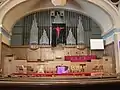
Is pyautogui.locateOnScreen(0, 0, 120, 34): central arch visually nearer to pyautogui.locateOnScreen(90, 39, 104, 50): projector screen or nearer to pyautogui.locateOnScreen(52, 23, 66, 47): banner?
pyautogui.locateOnScreen(90, 39, 104, 50): projector screen

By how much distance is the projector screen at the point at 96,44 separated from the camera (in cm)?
922

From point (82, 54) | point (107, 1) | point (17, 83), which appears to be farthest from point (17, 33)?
point (17, 83)

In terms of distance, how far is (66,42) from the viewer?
9.34 meters

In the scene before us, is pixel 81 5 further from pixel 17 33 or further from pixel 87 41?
pixel 17 33

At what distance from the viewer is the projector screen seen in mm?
9219

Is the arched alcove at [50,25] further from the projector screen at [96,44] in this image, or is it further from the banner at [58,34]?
the projector screen at [96,44]

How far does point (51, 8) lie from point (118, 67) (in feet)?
13.1

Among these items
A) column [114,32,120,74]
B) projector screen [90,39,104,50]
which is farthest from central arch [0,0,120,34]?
projector screen [90,39,104,50]

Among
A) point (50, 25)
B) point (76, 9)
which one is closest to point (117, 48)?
point (76, 9)

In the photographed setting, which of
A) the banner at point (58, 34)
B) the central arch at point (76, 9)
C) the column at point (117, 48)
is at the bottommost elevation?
the column at point (117, 48)

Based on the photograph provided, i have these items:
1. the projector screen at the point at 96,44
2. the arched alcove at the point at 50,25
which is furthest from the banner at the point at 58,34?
the projector screen at the point at 96,44

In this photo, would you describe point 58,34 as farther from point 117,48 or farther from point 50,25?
point 117,48

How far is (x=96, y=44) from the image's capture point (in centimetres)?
936

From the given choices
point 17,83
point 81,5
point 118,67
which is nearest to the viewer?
point 17,83
